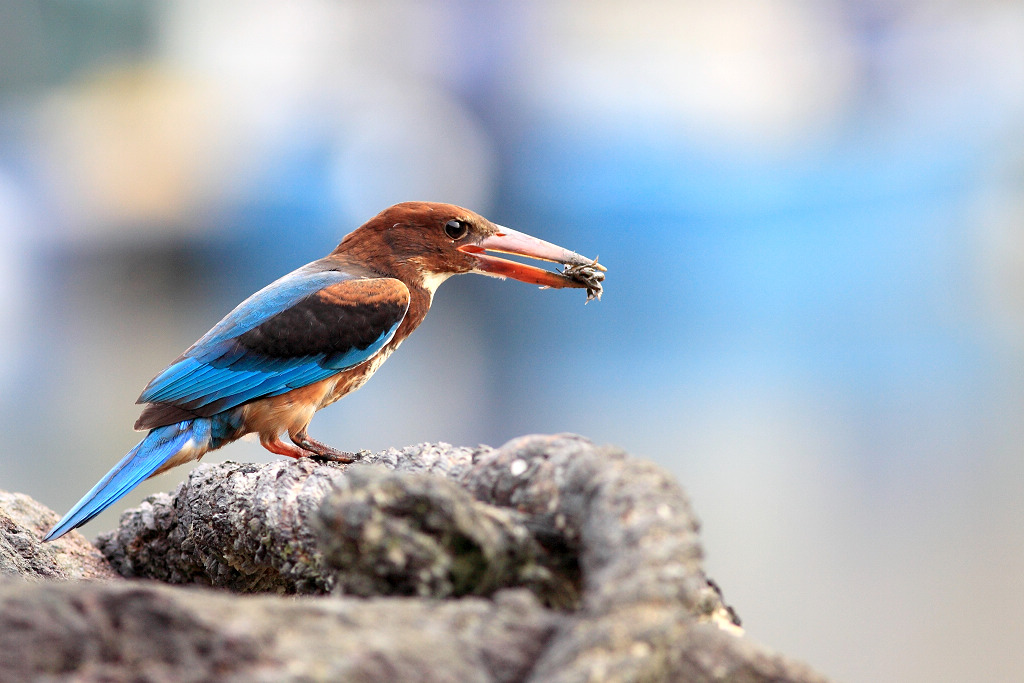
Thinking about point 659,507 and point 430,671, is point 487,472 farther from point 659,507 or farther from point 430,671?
point 430,671

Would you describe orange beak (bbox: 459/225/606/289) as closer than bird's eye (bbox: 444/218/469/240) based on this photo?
Yes

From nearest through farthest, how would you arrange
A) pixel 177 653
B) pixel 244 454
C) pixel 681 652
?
1. pixel 177 653
2. pixel 681 652
3. pixel 244 454

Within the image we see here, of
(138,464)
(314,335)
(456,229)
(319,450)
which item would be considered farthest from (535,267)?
(138,464)

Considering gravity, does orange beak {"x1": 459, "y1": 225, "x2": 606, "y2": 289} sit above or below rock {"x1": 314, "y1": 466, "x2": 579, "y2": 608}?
above

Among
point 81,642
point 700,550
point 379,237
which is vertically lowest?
point 81,642

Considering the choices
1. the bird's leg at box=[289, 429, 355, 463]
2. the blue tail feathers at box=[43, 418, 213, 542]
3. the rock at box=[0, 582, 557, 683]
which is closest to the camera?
the rock at box=[0, 582, 557, 683]

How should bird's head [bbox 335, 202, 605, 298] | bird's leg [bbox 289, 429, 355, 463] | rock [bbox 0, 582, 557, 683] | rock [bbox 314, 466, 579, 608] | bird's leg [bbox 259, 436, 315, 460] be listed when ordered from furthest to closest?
bird's head [bbox 335, 202, 605, 298], bird's leg [bbox 259, 436, 315, 460], bird's leg [bbox 289, 429, 355, 463], rock [bbox 314, 466, 579, 608], rock [bbox 0, 582, 557, 683]

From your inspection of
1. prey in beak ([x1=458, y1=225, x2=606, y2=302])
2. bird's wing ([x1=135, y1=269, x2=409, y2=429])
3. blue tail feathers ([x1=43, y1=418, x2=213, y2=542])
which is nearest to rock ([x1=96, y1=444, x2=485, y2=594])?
blue tail feathers ([x1=43, y1=418, x2=213, y2=542])

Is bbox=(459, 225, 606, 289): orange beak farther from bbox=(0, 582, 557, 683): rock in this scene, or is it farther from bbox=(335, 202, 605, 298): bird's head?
bbox=(0, 582, 557, 683): rock

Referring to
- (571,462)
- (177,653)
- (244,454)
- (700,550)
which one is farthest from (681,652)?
(244,454)
